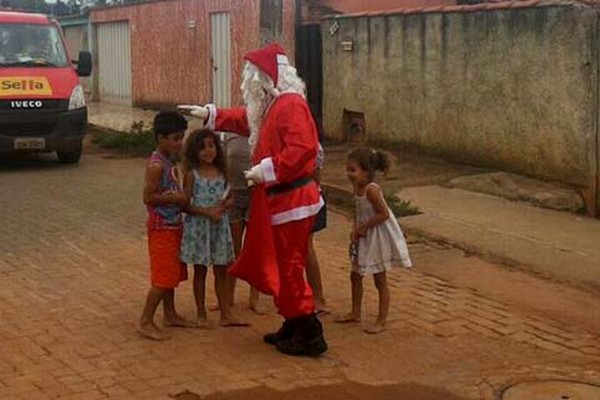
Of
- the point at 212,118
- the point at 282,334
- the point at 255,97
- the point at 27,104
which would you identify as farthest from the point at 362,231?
the point at 27,104

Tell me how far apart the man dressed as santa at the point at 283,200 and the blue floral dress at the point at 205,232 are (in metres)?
0.40

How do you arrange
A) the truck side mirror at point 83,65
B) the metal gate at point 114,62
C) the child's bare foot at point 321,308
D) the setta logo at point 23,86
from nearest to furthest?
the child's bare foot at point 321,308, the setta logo at point 23,86, the truck side mirror at point 83,65, the metal gate at point 114,62

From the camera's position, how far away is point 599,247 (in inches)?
308

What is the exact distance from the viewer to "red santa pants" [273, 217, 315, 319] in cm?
518

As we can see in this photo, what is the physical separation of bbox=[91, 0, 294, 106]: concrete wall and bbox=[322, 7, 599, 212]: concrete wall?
11.1 feet

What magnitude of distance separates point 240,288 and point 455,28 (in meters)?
6.03

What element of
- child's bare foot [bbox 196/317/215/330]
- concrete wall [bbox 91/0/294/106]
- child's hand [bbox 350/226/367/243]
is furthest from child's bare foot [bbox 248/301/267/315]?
concrete wall [bbox 91/0/294/106]

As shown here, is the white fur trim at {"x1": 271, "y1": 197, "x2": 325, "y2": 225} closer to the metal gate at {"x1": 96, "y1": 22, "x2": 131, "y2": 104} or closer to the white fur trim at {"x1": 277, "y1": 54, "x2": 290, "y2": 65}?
the white fur trim at {"x1": 277, "y1": 54, "x2": 290, "y2": 65}

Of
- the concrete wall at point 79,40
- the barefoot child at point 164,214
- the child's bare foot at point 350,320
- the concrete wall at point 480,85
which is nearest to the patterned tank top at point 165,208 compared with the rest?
the barefoot child at point 164,214

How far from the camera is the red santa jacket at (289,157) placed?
16.4 feet

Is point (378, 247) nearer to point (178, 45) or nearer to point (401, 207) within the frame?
point (401, 207)

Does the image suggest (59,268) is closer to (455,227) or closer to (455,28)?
(455,227)

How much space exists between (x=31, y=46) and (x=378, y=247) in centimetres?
900

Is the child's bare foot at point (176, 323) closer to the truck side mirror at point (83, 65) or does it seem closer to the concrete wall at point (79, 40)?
the truck side mirror at point (83, 65)
